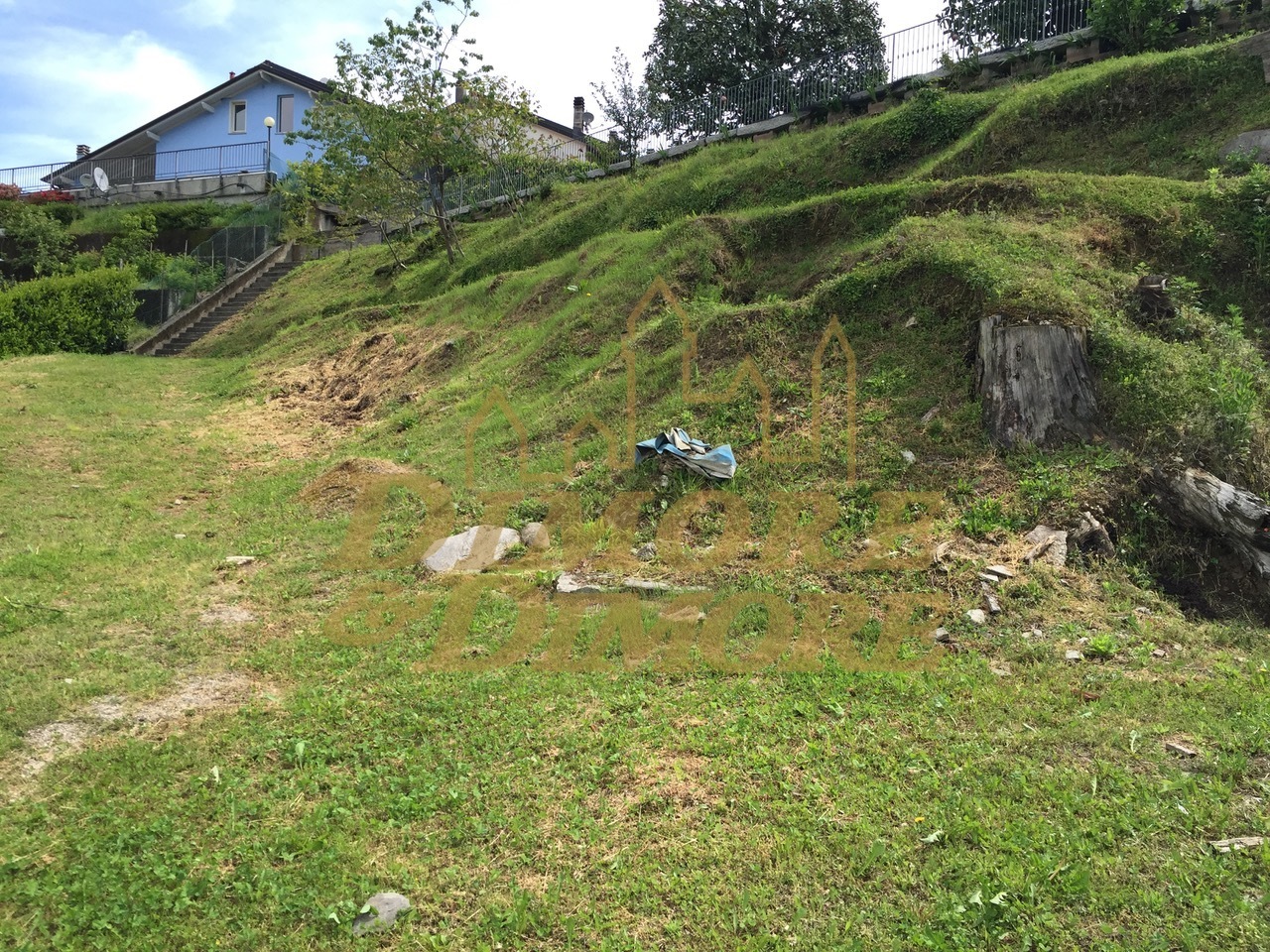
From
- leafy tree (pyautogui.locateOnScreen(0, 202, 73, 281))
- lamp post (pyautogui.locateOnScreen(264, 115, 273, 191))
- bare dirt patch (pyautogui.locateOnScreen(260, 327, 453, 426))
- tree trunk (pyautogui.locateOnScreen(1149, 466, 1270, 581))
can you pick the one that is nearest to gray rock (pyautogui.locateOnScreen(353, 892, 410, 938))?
tree trunk (pyautogui.locateOnScreen(1149, 466, 1270, 581))

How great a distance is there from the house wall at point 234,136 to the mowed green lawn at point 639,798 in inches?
1178

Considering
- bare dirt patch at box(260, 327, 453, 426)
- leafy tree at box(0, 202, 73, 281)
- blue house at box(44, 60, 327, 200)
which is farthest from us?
blue house at box(44, 60, 327, 200)

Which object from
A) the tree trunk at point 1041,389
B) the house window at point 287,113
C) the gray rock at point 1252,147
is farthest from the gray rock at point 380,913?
the house window at point 287,113

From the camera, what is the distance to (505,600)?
6410mm

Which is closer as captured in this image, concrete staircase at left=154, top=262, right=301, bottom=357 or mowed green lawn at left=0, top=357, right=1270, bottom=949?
mowed green lawn at left=0, top=357, right=1270, bottom=949

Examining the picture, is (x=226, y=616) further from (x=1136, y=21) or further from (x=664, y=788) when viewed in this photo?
(x=1136, y=21)

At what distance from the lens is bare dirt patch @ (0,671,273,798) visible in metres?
→ 4.29

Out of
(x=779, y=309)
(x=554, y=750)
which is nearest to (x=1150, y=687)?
(x=554, y=750)

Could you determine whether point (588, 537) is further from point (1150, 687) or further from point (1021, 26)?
point (1021, 26)

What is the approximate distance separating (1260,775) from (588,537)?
16.2 feet

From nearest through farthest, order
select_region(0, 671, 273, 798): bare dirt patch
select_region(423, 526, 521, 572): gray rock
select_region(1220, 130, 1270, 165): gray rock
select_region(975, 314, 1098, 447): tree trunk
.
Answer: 1. select_region(0, 671, 273, 798): bare dirt patch
2. select_region(975, 314, 1098, 447): tree trunk
3. select_region(423, 526, 521, 572): gray rock
4. select_region(1220, 130, 1270, 165): gray rock

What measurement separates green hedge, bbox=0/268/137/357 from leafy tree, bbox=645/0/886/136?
49.5 ft

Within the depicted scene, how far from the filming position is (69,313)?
21.5m

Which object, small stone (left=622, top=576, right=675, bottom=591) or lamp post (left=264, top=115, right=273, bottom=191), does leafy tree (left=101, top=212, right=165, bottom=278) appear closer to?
lamp post (left=264, top=115, right=273, bottom=191)
